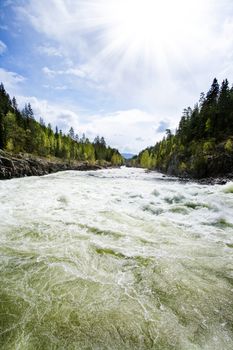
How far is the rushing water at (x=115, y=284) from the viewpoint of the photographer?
3.05 meters

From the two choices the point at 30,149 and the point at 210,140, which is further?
the point at 30,149

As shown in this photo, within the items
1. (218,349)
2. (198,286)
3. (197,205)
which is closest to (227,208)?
(197,205)

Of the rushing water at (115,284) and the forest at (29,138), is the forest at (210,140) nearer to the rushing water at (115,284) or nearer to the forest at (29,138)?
the rushing water at (115,284)

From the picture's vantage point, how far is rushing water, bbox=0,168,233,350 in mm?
3051

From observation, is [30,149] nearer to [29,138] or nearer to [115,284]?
[29,138]

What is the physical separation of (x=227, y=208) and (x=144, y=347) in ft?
31.4

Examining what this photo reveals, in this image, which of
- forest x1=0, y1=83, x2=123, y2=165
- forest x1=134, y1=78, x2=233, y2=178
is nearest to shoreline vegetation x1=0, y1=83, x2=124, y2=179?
forest x1=0, y1=83, x2=123, y2=165

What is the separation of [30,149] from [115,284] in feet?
245

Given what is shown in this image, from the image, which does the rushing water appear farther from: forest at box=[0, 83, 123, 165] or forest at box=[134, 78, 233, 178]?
forest at box=[0, 83, 123, 165]

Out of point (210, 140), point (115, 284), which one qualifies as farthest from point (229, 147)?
point (115, 284)

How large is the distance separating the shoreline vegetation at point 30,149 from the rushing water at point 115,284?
91.8 ft

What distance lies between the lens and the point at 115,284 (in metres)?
4.32

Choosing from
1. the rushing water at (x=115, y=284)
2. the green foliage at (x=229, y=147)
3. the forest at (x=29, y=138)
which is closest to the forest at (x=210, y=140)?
the green foliage at (x=229, y=147)

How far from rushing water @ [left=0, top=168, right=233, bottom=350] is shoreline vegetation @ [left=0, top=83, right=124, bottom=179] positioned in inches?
1101
